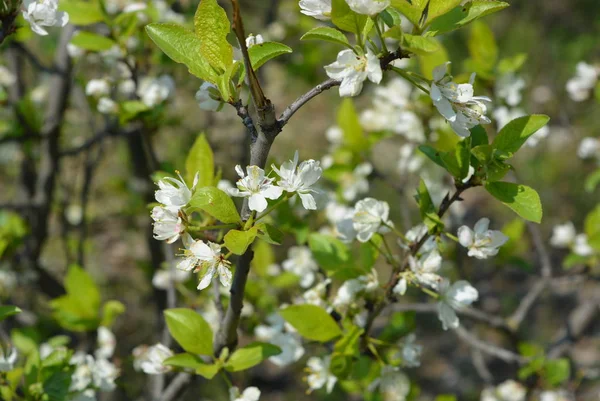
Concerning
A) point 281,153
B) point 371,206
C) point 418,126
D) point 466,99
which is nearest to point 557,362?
point 418,126

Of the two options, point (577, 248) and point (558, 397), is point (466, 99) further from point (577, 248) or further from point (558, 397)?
point (558, 397)

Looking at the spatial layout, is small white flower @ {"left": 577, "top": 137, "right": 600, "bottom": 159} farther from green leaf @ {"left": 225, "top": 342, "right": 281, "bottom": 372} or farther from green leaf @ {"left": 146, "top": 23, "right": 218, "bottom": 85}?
green leaf @ {"left": 146, "top": 23, "right": 218, "bottom": 85}

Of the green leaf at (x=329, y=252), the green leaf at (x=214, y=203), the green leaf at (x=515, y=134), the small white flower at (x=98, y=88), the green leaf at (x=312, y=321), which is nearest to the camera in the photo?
the green leaf at (x=214, y=203)

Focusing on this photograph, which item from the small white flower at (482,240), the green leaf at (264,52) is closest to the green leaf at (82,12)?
the green leaf at (264,52)

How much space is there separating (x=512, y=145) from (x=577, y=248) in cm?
116

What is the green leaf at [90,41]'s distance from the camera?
1.53 meters

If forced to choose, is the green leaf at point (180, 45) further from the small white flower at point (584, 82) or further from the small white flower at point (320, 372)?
the small white flower at point (584, 82)

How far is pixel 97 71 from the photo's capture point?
2.78 metres

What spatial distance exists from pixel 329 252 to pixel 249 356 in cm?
32

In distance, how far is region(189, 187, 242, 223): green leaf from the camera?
92 cm

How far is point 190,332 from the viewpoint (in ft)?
4.07

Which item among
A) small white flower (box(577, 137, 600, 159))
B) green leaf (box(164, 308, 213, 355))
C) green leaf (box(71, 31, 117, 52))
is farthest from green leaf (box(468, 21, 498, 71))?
green leaf (box(164, 308, 213, 355))

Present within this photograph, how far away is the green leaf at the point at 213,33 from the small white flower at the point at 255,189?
174 mm

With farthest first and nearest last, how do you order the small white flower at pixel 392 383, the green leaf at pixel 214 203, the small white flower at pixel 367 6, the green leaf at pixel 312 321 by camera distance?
the small white flower at pixel 392 383, the green leaf at pixel 312 321, the green leaf at pixel 214 203, the small white flower at pixel 367 6
